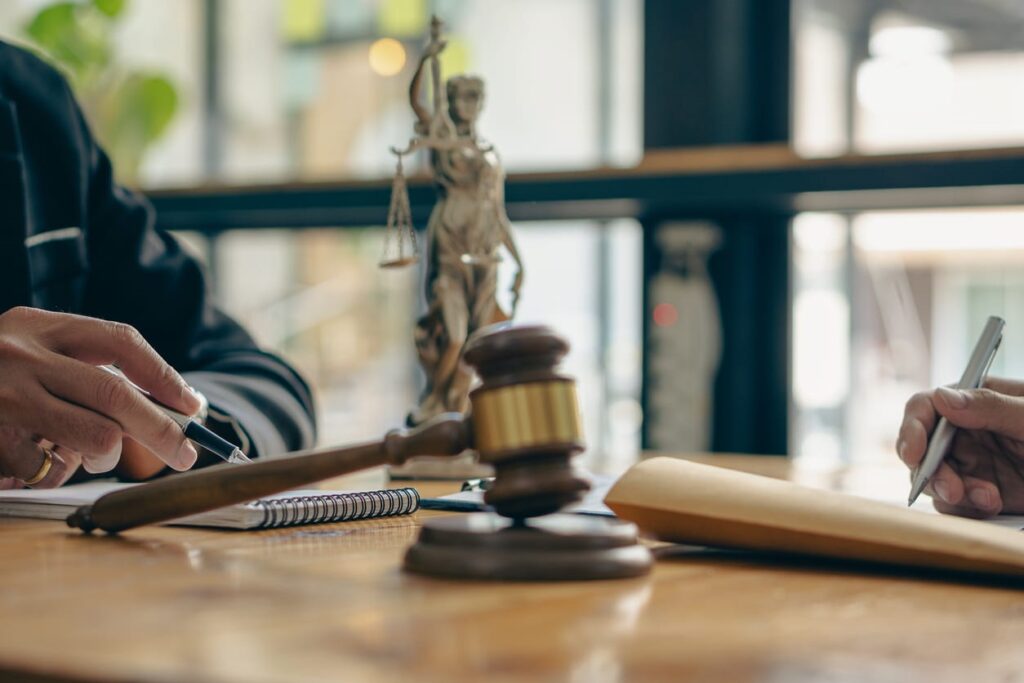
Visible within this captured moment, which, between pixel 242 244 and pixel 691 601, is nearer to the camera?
pixel 691 601

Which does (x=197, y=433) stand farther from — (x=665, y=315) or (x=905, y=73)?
(x=905, y=73)

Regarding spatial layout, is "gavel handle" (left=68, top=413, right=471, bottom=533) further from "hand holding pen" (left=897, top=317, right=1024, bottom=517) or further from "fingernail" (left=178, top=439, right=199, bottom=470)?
"hand holding pen" (left=897, top=317, right=1024, bottom=517)

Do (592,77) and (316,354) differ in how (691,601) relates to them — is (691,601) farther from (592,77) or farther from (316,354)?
(316,354)

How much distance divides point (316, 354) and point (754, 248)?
2.13 meters

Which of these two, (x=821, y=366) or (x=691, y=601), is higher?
(x=691, y=601)

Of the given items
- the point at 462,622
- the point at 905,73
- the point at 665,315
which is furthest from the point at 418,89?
the point at 905,73

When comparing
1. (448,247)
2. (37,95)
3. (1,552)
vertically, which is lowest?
(1,552)

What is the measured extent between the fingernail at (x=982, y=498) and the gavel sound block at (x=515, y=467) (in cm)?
43

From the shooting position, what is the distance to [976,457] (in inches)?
42.0

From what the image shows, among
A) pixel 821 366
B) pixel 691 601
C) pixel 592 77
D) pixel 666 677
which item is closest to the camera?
pixel 666 677

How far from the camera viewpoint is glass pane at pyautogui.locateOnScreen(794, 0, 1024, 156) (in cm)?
237

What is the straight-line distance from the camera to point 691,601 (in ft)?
1.92

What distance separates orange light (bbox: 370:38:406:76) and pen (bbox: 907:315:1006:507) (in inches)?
114

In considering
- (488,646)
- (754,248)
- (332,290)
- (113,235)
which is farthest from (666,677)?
(332,290)
